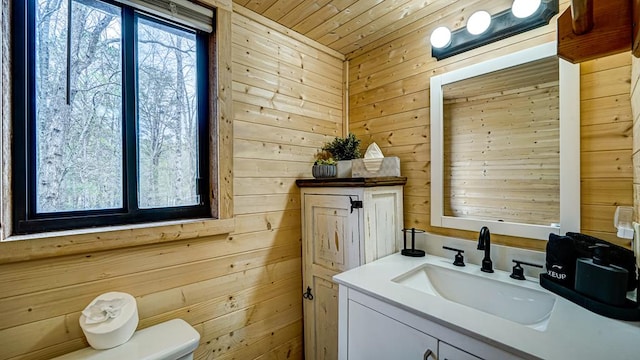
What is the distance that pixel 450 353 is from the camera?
84 cm

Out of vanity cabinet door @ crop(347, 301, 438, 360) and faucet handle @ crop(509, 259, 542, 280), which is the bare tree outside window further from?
faucet handle @ crop(509, 259, 542, 280)

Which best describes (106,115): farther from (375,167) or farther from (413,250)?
(413,250)

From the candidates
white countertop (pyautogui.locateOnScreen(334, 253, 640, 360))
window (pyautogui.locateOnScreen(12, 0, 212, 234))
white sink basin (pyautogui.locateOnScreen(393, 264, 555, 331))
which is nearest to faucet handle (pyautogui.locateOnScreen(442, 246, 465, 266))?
white sink basin (pyautogui.locateOnScreen(393, 264, 555, 331))

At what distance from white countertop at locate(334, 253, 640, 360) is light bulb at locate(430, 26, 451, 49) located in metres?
1.24

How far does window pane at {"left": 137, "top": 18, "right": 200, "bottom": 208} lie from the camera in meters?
1.29

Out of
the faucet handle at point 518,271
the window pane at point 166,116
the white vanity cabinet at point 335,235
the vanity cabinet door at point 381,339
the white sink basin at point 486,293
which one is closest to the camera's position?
the vanity cabinet door at point 381,339

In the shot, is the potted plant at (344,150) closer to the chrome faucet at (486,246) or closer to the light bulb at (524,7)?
the chrome faucet at (486,246)

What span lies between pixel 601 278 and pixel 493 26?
3.81 ft

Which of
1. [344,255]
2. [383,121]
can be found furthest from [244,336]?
[383,121]

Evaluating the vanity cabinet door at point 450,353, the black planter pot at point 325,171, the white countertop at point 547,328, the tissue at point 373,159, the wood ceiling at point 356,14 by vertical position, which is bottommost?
the vanity cabinet door at point 450,353

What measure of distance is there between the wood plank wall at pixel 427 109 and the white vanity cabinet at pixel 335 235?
218 mm

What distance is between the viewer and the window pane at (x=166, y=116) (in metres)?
1.29

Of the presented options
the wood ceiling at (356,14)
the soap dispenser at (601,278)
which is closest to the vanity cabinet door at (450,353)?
the soap dispenser at (601,278)

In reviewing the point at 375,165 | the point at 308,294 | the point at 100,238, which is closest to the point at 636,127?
the point at 375,165
